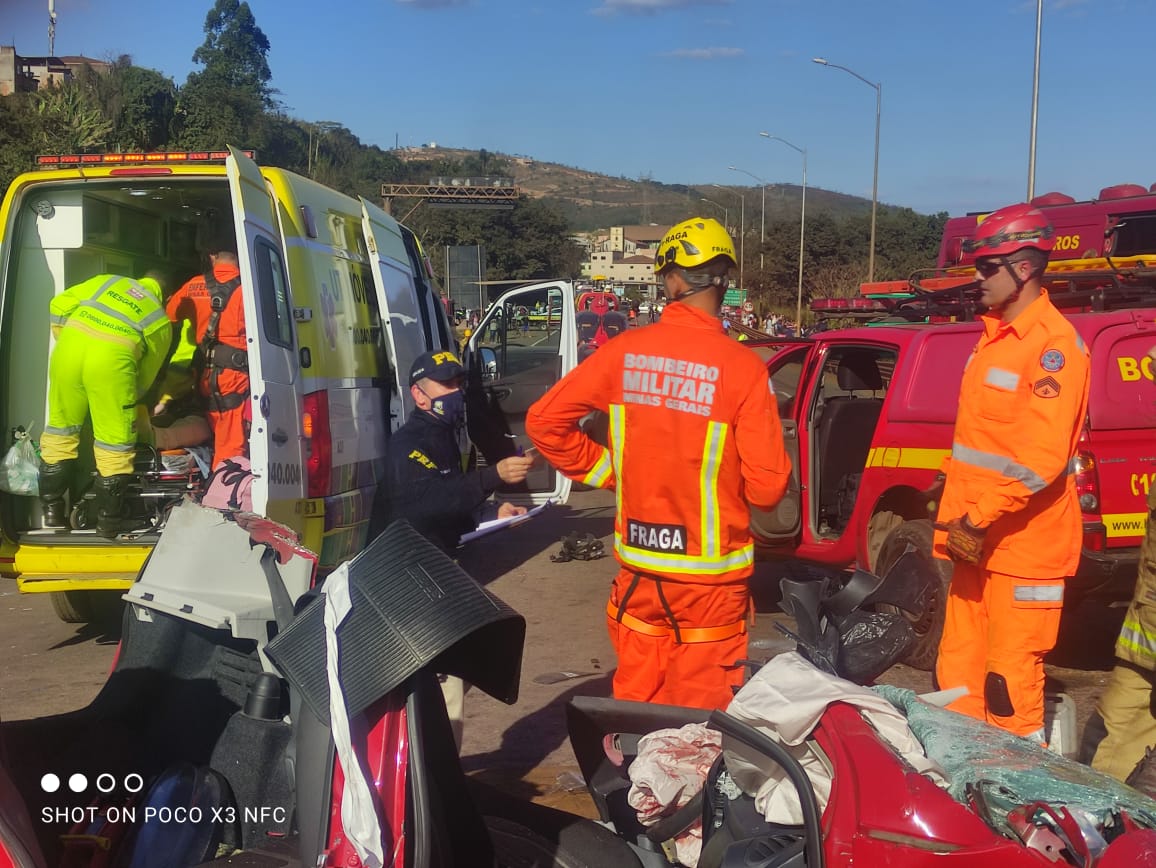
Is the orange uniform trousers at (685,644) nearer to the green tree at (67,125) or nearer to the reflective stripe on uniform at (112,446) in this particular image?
the reflective stripe on uniform at (112,446)

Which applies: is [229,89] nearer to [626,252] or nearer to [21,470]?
[21,470]

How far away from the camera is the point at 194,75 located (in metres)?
90.8

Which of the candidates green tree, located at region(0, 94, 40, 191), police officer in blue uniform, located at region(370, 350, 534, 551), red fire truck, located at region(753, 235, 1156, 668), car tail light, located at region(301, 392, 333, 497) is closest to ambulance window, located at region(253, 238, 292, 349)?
car tail light, located at region(301, 392, 333, 497)

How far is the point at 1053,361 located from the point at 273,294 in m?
3.80

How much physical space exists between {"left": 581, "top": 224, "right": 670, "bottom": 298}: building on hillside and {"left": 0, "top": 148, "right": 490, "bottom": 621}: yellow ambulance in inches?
5642

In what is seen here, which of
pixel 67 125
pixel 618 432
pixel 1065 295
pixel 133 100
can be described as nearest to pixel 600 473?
pixel 618 432

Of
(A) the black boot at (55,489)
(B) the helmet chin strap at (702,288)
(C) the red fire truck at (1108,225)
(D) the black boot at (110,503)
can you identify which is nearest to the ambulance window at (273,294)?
(D) the black boot at (110,503)

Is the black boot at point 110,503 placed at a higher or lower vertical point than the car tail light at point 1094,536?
lower

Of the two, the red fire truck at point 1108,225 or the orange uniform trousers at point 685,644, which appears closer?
the orange uniform trousers at point 685,644

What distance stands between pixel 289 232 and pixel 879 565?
3.87 meters

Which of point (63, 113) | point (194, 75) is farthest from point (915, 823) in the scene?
point (194, 75)

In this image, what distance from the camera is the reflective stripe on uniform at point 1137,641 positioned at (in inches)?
145

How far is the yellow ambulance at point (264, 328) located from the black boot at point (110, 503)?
90 millimetres

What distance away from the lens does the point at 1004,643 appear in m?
3.61
